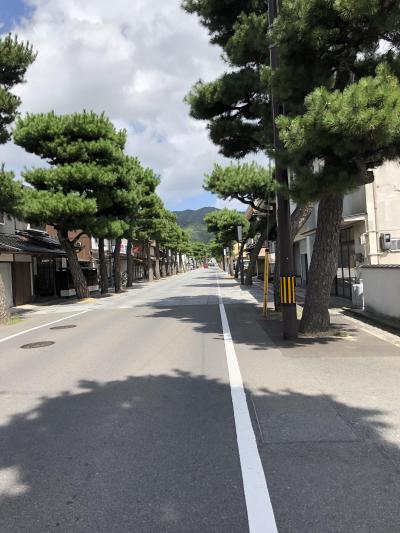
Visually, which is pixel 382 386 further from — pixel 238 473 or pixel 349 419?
pixel 238 473

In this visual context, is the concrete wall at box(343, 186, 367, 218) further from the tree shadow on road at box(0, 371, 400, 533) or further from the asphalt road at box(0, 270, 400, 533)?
the tree shadow on road at box(0, 371, 400, 533)

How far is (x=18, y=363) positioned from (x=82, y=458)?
17.6 ft

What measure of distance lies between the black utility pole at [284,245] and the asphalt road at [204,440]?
1.08 metres

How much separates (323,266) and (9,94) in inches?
461

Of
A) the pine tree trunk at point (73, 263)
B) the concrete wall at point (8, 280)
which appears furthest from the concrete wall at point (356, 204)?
the concrete wall at point (8, 280)

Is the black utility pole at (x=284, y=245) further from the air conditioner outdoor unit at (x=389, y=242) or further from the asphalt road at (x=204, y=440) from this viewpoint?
the air conditioner outdoor unit at (x=389, y=242)

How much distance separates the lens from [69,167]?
23.6 m

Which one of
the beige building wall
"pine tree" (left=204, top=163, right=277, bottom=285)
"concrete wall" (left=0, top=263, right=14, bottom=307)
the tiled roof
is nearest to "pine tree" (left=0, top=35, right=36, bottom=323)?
the tiled roof

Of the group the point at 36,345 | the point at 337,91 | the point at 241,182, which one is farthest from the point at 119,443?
the point at 241,182

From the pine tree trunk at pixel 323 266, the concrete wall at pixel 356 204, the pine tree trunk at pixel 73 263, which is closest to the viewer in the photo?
the pine tree trunk at pixel 323 266

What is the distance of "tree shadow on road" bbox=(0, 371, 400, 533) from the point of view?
3.31 m

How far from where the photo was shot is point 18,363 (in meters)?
9.22

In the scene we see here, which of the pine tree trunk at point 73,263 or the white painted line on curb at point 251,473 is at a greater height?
the pine tree trunk at point 73,263

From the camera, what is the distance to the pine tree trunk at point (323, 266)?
10.6 m
